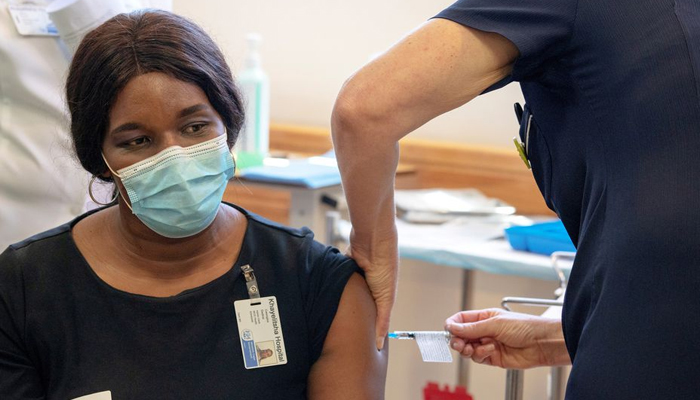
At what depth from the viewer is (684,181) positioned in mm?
1062

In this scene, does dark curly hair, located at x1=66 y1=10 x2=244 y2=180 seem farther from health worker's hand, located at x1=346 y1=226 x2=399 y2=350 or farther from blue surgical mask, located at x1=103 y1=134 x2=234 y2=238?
health worker's hand, located at x1=346 y1=226 x2=399 y2=350

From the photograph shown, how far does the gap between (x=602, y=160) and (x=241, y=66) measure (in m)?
2.45

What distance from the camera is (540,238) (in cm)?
222

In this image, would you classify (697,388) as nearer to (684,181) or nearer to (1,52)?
(684,181)

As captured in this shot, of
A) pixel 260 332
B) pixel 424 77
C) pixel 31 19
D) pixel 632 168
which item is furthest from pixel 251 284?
pixel 31 19

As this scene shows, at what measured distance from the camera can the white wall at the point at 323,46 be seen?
2900mm

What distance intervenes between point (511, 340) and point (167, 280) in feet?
2.00

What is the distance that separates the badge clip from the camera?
4.90ft

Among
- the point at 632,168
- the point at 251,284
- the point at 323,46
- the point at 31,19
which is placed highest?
the point at 323,46

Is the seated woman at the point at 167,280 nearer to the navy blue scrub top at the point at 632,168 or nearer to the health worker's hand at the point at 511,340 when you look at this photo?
the health worker's hand at the point at 511,340

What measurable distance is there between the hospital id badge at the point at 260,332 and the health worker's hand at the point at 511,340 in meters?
0.30

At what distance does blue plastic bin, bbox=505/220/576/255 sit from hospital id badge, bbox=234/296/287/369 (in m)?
0.95

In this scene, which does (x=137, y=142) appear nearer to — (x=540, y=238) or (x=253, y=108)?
(x=540, y=238)

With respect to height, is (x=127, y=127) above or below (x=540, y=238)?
above
